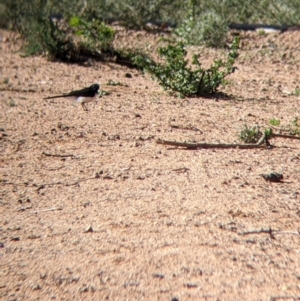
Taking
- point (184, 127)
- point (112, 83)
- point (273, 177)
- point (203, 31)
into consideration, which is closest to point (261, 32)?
point (203, 31)

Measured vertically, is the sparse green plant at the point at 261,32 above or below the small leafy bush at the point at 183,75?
below

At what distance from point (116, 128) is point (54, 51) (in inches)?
140

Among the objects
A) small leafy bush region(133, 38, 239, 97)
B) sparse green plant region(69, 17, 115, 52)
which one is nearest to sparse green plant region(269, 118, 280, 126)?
small leafy bush region(133, 38, 239, 97)

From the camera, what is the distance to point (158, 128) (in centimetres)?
678

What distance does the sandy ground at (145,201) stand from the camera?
12.9 ft

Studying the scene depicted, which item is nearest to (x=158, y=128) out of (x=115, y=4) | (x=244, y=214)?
(x=244, y=214)

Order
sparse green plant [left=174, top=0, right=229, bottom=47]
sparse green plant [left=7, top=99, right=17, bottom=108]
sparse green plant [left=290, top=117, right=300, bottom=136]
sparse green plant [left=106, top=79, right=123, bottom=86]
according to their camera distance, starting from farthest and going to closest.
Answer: sparse green plant [left=174, top=0, right=229, bottom=47] < sparse green plant [left=106, top=79, right=123, bottom=86] < sparse green plant [left=7, top=99, right=17, bottom=108] < sparse green plant [left=290, top=117, right=300, bottom=136]

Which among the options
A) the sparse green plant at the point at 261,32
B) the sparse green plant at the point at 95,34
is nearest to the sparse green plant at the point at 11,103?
the sparse green plant at the point at 95,34

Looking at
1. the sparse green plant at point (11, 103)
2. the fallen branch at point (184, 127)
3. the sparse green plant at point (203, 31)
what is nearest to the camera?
the fallen branch at point (184, 127)

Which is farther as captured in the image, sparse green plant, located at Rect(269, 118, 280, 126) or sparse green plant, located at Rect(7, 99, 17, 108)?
sparse green plant, located at Rect(7, 99, 17, 108)

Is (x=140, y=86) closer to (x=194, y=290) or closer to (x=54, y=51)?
(x=54, y=51)

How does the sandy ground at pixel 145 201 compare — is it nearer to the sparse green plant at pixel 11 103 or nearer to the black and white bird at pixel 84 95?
the sparse green plant at pixel 11 103

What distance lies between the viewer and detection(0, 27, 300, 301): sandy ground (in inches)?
154

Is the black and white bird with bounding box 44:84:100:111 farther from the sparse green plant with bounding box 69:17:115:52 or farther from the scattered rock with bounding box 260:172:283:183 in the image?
the scattered rock with bounding box 260:172:283:183
